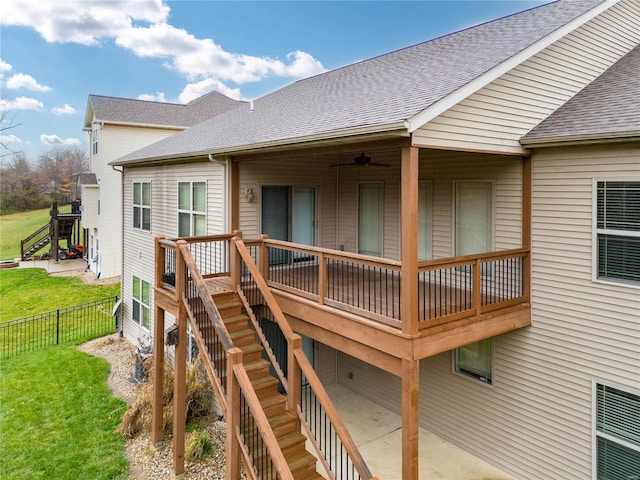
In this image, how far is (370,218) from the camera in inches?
381

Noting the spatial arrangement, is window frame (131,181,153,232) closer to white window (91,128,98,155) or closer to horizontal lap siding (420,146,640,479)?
horizontal lap siding (420,146,640,479)

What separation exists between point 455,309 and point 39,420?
30.2 ft

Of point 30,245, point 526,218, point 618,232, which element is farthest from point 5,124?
point 30,245

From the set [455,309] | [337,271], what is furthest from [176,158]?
[455,309]

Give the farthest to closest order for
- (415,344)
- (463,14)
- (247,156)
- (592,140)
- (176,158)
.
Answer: (463,14), (176,158), (247,156), (592,140), (415,344)

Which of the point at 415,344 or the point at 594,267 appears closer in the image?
the point at 415,344

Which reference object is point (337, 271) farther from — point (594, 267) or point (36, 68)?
point (36, 68)

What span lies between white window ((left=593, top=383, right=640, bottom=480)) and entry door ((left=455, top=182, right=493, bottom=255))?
2.80 meters

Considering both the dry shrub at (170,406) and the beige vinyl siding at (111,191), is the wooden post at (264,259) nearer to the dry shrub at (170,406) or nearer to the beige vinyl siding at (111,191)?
the dry shrub at (170,406)

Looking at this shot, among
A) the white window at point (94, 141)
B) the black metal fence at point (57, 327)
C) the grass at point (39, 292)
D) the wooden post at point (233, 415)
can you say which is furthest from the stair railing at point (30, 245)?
the wooden post at point (233, 415)

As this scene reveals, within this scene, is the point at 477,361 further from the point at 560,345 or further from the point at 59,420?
the point at 59,420

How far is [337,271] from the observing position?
906 centimetres

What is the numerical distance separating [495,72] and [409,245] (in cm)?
282

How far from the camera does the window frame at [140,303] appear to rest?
13.1 m
